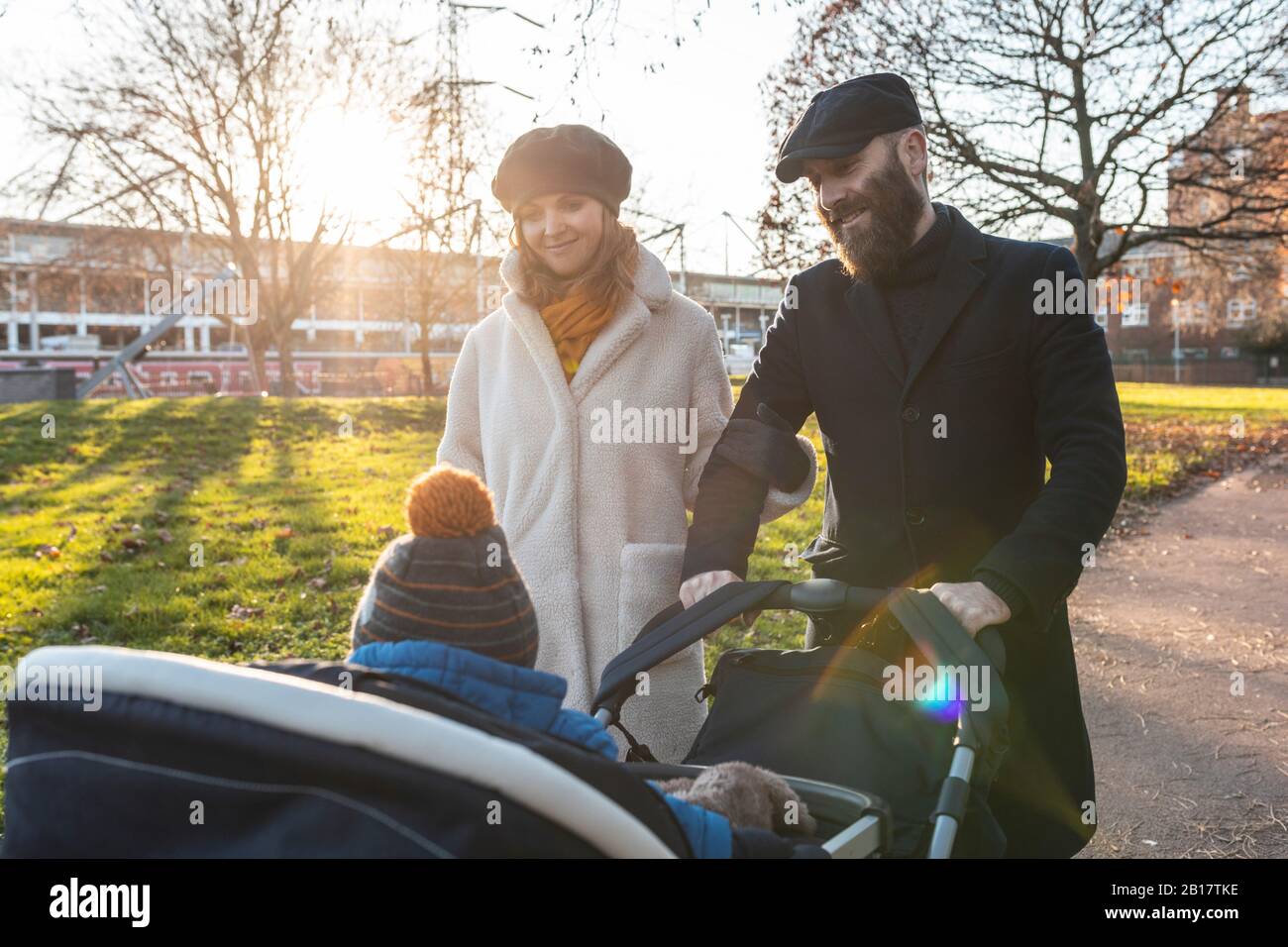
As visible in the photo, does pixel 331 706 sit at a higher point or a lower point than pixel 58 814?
higher

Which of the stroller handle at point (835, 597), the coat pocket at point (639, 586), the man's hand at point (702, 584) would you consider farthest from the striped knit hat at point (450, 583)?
the coat pocket at point (639, 586)

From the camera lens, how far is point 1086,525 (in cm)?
221

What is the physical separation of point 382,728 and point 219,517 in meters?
9.18

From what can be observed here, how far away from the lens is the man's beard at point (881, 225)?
8.12 ft

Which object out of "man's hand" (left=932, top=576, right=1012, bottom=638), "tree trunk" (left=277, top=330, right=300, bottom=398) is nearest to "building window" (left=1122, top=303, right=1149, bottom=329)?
"tree trunk" (left=277, top=330, right=300, bottom=398)

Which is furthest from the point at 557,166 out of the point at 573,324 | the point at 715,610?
the point at 715,610

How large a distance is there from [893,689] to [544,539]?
1178mm

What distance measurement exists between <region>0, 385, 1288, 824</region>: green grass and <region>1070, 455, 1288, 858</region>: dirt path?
1.81m

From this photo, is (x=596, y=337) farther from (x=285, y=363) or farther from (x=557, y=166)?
(x=285, y=363)

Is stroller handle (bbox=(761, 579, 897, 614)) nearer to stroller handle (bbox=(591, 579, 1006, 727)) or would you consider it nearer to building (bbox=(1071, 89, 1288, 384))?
stroller handle (bbox=(591, 579, 1006, 727))

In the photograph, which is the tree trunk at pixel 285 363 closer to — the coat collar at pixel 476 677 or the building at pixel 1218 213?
the building at pixel 1218 213

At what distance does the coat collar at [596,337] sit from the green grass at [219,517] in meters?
3.05
